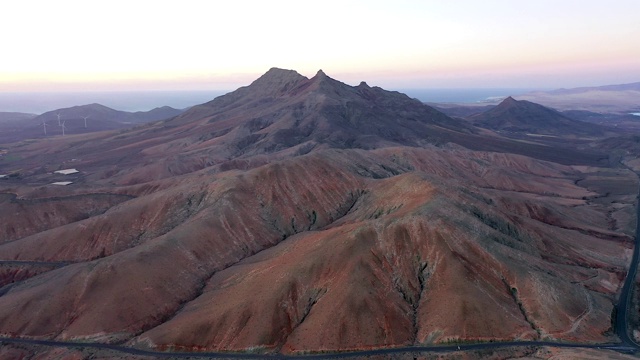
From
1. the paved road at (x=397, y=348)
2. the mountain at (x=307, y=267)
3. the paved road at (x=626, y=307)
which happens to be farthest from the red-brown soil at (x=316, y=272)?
the paved road at (x=626, y=307)

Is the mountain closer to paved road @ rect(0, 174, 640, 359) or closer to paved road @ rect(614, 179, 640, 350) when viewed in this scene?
paved road @ rect(0, 174, 640, 359)

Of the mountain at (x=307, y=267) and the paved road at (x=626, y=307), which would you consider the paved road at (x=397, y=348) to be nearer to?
the paved road at (x=626, y=307)

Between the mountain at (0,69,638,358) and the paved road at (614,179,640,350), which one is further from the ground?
the mountain at (0,69,638,358)

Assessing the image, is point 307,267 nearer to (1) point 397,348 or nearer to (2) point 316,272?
(2) point 316,272

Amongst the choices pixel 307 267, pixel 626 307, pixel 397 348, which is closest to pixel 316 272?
pixel 307 267

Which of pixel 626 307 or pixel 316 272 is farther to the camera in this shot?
pixel 316 272

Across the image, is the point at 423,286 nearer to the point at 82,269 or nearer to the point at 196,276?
the point at 196,276

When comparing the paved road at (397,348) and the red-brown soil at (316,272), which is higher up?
the red-brown soil at (316,272)

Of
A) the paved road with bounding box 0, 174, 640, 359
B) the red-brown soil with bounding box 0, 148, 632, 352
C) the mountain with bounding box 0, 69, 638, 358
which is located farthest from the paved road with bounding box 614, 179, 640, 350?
the red-brown soil with bounding box 0, 148, 632, 352

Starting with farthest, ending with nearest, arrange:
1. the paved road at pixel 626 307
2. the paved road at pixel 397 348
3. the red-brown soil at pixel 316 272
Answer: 1. the red-brown soil at pixel 316 272
2. the paved road at pixel 626 307
3. the paved road at pixel 397 348

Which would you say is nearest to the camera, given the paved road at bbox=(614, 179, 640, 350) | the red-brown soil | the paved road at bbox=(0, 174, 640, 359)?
the paved road at bbox=(0, 174, 640, 359)

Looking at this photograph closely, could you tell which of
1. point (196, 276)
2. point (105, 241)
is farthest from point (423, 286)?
point (105, 241)

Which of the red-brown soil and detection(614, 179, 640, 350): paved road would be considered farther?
the red-brown soil
